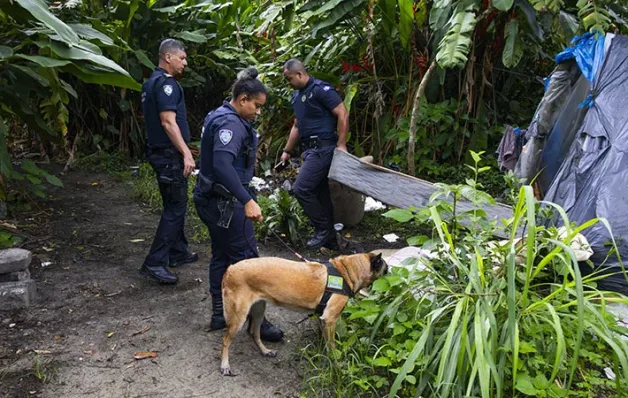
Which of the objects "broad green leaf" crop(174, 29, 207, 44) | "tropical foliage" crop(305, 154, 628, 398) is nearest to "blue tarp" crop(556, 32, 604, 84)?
"tropical foliage" crop(305, 154, 628, 398)

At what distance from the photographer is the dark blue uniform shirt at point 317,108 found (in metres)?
5.71

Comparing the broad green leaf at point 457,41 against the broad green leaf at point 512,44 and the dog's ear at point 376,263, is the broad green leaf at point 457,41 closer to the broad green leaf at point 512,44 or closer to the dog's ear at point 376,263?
the broad green leaf at point 512,44

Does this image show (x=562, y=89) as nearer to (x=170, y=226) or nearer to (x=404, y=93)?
(x=404, y=93)

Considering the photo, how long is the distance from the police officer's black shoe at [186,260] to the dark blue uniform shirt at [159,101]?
1188mm

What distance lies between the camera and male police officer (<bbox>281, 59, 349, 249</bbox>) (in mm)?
5723

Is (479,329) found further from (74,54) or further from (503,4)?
(74,54)

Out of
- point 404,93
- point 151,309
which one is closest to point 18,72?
point 151,309

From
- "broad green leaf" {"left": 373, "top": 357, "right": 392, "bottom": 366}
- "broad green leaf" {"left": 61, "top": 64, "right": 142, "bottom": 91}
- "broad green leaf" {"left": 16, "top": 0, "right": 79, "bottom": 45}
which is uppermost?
"broad green leaf" {"left": 16, "top": 0, "right": 79, "bottom": 45}

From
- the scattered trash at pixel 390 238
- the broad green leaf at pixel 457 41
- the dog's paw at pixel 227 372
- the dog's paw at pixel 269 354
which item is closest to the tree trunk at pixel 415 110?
the broad green leaf at pixel 457 41

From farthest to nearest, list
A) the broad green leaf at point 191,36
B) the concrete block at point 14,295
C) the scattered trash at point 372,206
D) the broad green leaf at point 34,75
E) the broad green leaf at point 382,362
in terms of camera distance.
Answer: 1. the broad green leaf at point 191,36
2. the scattered trash at point 372,206
3. the broad green leaf at point 34,75
4. the concrete block at point 14,295
5. the broad green leaf at point 382,362

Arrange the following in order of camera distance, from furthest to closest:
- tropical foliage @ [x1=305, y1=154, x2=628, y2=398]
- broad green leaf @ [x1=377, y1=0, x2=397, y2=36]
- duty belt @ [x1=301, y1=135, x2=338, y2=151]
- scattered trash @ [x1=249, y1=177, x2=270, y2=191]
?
1. scattered trash @ [x1=249, y1=177, x2=270, y2=191]
2. broad green leaf @ [x1=377, y1=0, x2=397, y2=36]
3. duty belt @ [x1=301, y1=135, x2=338, y2=151]
4. tropical foliage @ [x1=305, y1=154, x2=628, y2=398]

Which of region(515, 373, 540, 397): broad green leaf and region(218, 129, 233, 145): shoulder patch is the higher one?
region(218, 129, 233, 145): shoulder patch

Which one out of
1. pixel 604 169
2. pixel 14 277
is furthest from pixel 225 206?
pixel 604 169

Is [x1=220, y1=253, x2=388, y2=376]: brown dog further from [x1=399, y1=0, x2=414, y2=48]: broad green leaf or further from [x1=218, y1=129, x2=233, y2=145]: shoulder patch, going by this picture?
[x1=399, y1=0, x2=414, y2=48]: broad green leaf
